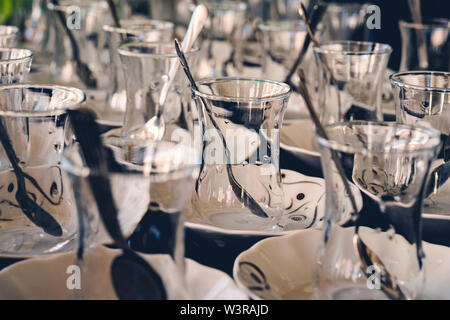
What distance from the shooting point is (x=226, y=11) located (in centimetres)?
104

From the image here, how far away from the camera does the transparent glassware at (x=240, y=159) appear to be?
519 millimetres

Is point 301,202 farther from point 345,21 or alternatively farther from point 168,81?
point 345,21

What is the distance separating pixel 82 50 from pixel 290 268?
67cm

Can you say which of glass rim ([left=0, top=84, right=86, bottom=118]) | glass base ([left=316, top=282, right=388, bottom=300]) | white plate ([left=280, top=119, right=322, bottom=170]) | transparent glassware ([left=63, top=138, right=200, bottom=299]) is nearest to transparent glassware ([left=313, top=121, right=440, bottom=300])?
glass base ([left=316, top=282, right=388, bottom=300])

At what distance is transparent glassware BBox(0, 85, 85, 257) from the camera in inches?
19.4

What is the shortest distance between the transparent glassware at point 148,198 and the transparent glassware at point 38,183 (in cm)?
11

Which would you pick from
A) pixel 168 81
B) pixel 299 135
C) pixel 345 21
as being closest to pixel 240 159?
pixel 168 81

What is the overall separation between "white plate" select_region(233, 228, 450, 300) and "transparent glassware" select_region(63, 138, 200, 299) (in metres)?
0.06

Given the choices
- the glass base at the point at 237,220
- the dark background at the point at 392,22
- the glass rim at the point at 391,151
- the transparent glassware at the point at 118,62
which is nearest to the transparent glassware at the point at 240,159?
the glass base at the point at 237,220

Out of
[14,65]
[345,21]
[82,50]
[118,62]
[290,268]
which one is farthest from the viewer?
[345,21]

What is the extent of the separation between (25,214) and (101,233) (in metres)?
0.16

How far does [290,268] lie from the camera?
47 centimetres

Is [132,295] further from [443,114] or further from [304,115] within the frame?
[304,115]

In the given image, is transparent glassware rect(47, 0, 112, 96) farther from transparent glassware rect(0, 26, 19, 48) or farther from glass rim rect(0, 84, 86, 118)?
glass rim rect(0, 84, 86, 118)
